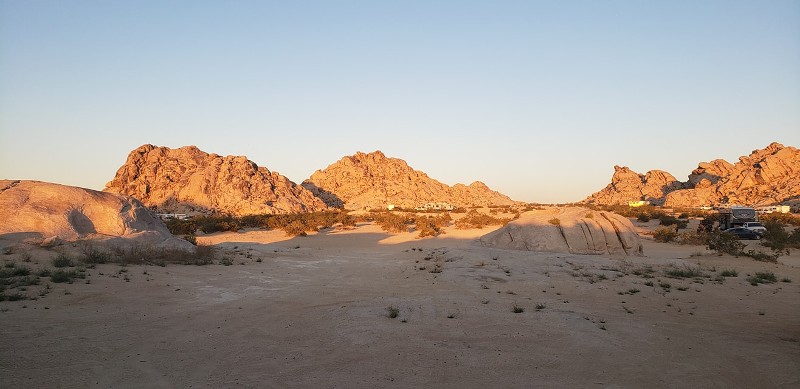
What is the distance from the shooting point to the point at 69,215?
46.4 feet

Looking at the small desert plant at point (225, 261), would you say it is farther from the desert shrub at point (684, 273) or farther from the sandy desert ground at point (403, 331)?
the desert shrub at point (684, 273)

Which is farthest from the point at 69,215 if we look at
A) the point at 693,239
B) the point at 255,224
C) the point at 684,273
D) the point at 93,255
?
the point at 693,239

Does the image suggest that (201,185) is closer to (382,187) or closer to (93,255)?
(382,187)

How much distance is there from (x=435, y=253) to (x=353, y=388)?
1335 centimetres

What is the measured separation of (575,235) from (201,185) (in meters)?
38.6

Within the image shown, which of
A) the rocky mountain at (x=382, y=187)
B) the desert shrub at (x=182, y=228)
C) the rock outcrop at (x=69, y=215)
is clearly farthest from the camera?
the rocky mountain at (x=382, y=187)

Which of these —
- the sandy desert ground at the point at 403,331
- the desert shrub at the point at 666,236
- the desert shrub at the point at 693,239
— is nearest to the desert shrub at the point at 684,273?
the sandy desert ground at the point at 403,331

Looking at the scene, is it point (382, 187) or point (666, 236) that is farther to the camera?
point (382, 187)

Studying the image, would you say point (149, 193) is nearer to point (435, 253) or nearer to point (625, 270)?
point (435, 253)

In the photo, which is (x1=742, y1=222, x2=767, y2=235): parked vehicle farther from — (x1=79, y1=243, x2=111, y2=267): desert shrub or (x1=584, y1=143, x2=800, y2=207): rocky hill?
(x1=584, y1=143, x2=800, y2=207): rocky hill

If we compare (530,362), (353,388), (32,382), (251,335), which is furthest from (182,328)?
(530,362)

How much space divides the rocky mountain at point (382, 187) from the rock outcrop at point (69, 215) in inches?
1826

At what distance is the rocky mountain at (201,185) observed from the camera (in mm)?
44844

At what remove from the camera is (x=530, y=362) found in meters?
6.19
